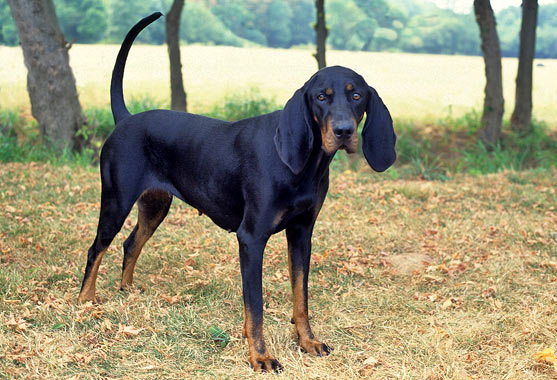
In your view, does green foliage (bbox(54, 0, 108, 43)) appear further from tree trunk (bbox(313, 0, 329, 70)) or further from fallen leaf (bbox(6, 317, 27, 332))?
fallen leaf (bbox(6, 317, 27, 332))

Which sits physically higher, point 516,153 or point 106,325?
point 516,153

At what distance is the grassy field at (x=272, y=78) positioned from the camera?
13906 mm

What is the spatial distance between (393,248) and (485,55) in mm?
6587

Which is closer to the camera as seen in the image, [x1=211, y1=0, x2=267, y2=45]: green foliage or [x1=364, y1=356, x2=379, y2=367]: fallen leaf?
[x1=364, y1=356, x2=379, y2=367]: fallen leaf

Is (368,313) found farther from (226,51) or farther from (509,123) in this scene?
(226,51)

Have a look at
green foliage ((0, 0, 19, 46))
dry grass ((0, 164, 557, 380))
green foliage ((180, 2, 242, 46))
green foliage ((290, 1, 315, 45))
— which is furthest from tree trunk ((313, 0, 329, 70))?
green foliage ((290, 1, 315, 45))

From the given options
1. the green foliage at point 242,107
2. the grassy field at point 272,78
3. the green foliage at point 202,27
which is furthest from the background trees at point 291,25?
the green foliage at point 242,107

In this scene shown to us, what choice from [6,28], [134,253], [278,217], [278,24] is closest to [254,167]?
[278,217]

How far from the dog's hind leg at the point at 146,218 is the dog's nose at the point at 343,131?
170 cm

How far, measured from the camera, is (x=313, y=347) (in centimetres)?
365

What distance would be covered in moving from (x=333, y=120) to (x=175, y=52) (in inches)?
371

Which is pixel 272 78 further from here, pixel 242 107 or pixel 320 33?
pixel 320 33

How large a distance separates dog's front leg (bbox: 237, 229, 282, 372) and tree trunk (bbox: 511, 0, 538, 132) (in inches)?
384

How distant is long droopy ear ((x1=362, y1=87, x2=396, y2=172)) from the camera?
10.7 ft
